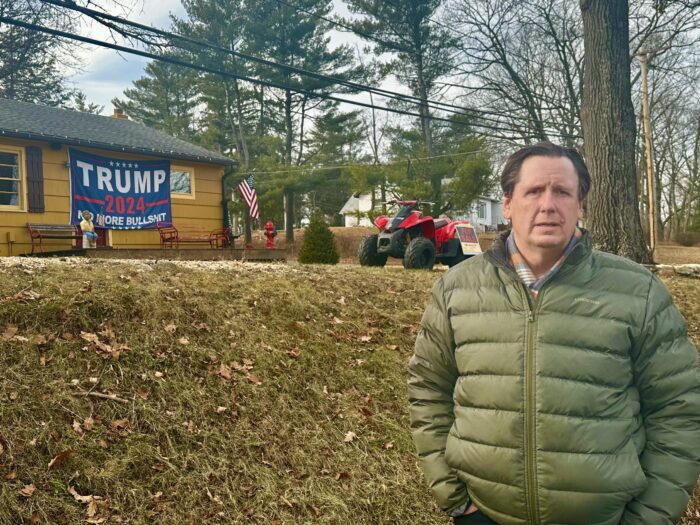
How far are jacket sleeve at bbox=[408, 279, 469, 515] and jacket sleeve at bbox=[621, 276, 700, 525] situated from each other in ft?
1.90

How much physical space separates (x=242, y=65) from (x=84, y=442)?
27795 millimetres

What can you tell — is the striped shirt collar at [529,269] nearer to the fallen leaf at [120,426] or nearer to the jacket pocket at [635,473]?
the jacket pocket at [635,473]

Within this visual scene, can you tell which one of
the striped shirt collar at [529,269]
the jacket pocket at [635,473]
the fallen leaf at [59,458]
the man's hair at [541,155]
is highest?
the man's hair at [541,155]

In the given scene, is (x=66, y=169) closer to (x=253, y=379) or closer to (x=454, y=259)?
(x=454, y=259)

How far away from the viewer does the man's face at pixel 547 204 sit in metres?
1.86

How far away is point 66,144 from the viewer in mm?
12578

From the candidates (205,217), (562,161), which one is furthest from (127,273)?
(205,217)

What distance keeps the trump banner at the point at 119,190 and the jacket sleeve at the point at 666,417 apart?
13.0 metres

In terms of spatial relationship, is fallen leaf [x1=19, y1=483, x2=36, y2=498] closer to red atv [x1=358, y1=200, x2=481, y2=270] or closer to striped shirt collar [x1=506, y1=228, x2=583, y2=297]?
striped shirt collar [x1=506, y1=228, x2=583, y2=297]

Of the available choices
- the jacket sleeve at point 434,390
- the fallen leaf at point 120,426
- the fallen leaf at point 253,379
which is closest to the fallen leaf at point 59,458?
the fallen leaf at point 120,426

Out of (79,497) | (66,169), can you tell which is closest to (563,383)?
(79,497)

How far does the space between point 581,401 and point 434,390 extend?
500 millimetres

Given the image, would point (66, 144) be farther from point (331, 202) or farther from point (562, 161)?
point (331, 202)

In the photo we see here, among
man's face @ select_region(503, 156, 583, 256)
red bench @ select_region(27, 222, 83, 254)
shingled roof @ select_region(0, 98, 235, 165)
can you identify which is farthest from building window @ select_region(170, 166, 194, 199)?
man's face @ select_region(503, 156, 583, 256)
